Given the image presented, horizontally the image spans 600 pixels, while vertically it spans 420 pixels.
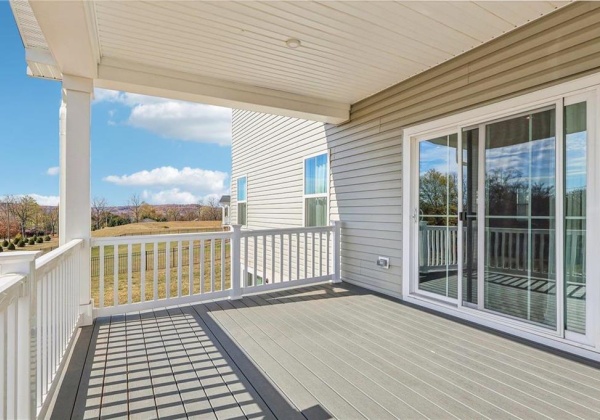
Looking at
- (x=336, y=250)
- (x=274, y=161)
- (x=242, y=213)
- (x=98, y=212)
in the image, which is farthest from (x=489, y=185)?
(x=242, y=213)

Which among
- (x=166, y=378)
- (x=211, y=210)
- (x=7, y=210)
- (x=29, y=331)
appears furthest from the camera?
(x=211, y=210)

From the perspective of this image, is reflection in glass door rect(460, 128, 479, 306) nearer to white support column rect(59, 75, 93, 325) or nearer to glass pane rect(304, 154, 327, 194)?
glass pane rect(304, 154, 327, 194)

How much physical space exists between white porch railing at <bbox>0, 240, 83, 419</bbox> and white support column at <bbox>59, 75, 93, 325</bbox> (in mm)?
955

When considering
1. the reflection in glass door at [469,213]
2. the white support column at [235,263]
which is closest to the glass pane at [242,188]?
the white support column at [235,263]

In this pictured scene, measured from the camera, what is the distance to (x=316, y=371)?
2.34 metres

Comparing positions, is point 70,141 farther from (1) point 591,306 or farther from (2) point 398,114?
→ (1) point 591,306

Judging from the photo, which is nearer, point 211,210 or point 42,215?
point 42,215

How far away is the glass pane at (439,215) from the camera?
3623mm

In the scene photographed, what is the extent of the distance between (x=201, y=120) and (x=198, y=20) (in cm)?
2566

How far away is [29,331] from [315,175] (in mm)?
5025

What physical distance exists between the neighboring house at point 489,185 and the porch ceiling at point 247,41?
1.19 ft

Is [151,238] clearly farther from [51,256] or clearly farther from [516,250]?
[516,250]

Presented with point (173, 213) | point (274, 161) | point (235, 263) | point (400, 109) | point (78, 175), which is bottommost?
point (235, 263)

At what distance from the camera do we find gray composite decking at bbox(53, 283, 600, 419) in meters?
1.90
